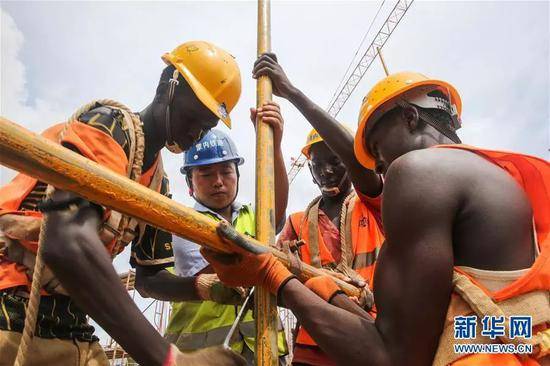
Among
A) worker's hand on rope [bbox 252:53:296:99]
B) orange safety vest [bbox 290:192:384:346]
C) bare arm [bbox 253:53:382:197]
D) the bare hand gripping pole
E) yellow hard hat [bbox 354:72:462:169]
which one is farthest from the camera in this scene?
bare arm [bbox 253:53:382:197]

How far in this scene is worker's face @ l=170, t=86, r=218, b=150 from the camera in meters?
3.04

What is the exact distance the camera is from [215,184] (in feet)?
15.1

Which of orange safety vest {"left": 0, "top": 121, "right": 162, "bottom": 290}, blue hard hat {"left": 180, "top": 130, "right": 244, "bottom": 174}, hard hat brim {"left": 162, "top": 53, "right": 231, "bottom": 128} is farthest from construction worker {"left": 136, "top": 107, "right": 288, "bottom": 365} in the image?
orange safety vest {"left": 0, "top": 121, "right": 162, "bottom": 290}

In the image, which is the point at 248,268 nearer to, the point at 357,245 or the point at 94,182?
the point at 94,182

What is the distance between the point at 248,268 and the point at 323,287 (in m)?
0.52

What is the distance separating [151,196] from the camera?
5.34 feet

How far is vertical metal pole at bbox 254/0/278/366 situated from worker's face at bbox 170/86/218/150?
45 centimetres

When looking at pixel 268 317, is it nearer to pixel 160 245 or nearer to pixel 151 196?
pixel 151 196

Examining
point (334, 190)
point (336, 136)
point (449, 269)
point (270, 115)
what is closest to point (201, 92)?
point (270, 115)

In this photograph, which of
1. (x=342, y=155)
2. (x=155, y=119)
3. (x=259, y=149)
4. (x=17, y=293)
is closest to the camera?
(x=17, y=293)

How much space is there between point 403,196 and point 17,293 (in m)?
2.13

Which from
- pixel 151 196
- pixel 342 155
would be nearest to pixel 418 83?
pixel 342 155

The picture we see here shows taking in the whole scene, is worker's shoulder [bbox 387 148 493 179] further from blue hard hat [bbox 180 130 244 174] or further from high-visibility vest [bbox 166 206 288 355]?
blue hard hat [bbox 180 130 244 174]

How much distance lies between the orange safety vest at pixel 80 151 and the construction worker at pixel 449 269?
72 centimetres
